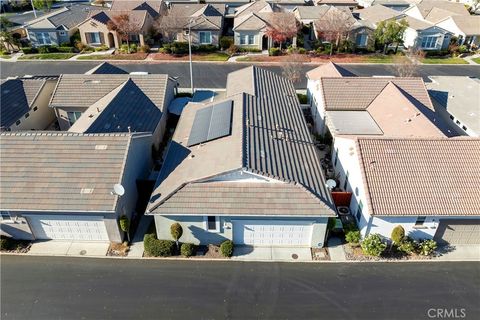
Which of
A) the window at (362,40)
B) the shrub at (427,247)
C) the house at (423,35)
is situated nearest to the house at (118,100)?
the shrub at (427,247)

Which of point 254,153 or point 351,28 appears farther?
point 351,28

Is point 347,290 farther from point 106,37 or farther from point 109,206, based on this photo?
point 106,37

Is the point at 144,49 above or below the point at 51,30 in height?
below

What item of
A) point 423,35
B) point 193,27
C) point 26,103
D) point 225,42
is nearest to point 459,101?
point 423,35

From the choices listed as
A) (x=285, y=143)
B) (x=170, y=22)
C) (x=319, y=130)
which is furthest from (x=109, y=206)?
(x=170, y=22)

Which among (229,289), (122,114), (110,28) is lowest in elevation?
(229,289)

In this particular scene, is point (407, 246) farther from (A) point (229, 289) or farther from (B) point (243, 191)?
(A) point (229, 289)
